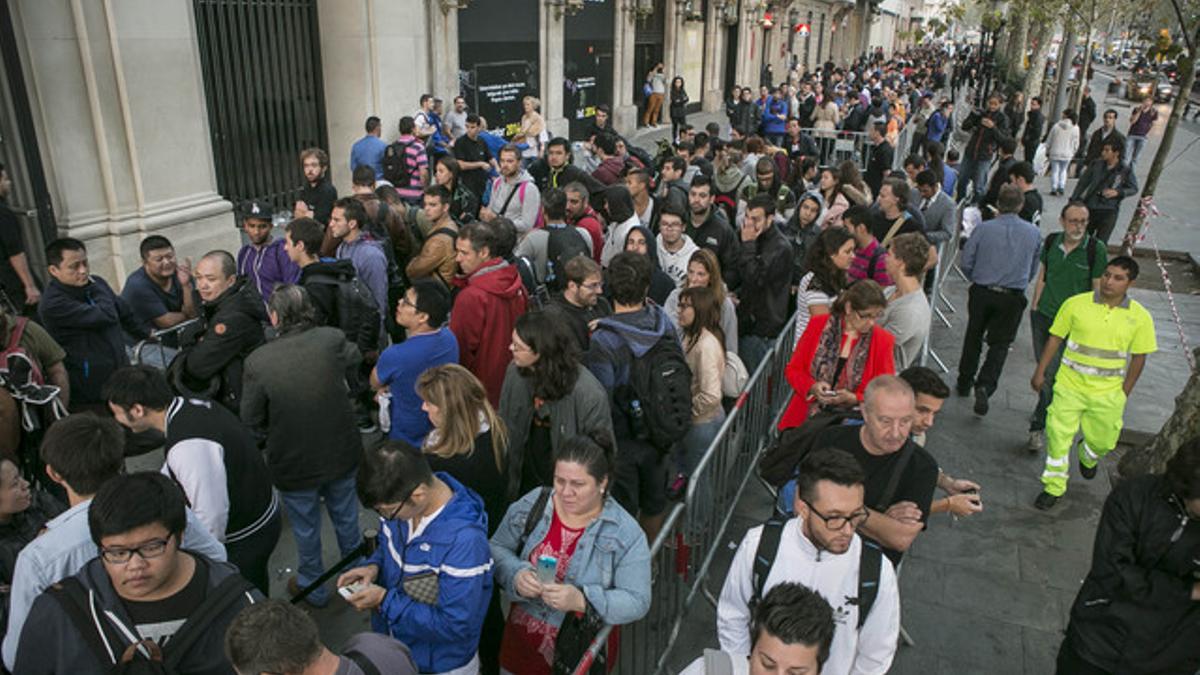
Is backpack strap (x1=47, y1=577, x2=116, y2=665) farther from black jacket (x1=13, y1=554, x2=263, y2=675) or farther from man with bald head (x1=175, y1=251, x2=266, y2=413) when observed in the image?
man with bald head (x1=175, y1=251, x2=266, y2=413)

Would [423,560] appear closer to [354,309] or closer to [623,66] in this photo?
[354,309]

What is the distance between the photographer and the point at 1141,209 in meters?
10.1

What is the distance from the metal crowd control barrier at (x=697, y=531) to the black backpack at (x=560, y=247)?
176 cm

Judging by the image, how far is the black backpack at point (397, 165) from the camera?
9938 millimetres

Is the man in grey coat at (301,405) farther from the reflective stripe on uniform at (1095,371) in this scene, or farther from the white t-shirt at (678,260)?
the reflective stripe on uniform at (1095,371)

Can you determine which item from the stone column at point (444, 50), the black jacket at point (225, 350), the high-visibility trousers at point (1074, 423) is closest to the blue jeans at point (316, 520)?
the black jacket at point (225, 350)

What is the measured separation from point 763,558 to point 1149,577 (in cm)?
162

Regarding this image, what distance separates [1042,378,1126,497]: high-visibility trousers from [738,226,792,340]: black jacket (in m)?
2.03

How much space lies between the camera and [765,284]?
6.44 metres

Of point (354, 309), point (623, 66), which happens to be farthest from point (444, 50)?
point (354, 309)

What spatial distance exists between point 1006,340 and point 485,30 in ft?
39.2

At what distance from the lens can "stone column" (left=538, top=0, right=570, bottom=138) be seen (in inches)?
703

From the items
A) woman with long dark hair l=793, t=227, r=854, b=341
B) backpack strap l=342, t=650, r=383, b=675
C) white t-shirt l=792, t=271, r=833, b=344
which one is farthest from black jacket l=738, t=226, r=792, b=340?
backpack strap l=342, t=650, r=383, b=675

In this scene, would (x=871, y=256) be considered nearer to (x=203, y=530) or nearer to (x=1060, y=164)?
(x=203, y=530)
